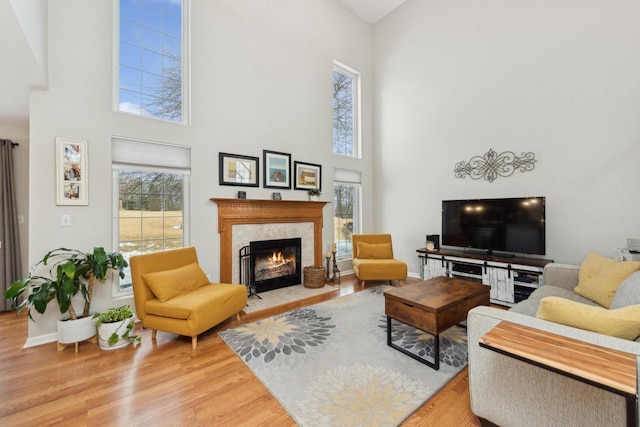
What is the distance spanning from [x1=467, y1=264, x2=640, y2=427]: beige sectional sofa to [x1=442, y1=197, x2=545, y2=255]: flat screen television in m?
2.00

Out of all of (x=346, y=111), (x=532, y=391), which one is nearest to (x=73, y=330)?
(x=532, y=391)

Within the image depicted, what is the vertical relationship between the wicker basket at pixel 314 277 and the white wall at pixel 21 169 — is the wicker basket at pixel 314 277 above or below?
below

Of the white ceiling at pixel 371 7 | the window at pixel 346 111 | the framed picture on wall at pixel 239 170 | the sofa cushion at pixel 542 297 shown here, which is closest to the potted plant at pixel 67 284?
the framed picture on wall at pixel 239 170

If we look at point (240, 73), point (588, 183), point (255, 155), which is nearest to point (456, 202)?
point (588, 183)

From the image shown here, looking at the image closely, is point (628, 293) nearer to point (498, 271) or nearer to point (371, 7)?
point (498, 271)

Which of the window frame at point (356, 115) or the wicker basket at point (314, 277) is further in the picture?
the window frame at point (356, 115)

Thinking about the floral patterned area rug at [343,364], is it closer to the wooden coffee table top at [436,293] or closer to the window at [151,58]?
the wooden coffee table top at [436,293]

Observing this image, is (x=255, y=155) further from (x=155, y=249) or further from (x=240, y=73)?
(x=155, y=249)

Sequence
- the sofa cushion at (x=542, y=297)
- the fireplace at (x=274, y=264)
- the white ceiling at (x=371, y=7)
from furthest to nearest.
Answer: the white ceiling at (x=371, y=7)
the fireplace at (x=274, y=264)
the sofa cushion at (x=542, y=297)

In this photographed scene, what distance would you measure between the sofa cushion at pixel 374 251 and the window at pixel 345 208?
756 millimetres

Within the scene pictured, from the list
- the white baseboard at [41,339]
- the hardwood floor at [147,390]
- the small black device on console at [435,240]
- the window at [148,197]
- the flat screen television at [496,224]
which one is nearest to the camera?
the hardwood floor at [147,390]

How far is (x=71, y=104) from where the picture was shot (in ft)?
Answer: 9.05

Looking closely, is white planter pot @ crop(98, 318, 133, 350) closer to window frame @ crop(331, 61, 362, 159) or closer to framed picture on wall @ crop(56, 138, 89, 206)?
framed picture on wall @ crop(56, 138, 89, 206)

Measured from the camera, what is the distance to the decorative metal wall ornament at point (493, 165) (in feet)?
12.5
